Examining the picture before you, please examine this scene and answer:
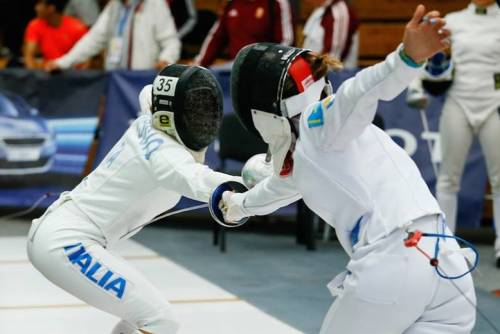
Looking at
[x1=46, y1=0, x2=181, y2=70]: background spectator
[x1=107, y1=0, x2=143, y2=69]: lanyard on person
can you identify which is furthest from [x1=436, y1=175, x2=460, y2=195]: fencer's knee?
[x1=107, y1=0, x2=143, y2=69]: lanyard on person

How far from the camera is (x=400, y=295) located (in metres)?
2.26

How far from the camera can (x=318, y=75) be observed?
253 centimetres

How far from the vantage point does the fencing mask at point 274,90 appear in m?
2.50

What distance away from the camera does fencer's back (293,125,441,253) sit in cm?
231

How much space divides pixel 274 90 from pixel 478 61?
367 cm

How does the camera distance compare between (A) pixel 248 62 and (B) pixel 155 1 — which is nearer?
(A) pixel 248 62

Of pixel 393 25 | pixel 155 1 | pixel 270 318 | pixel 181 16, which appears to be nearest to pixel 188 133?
pixel 270 318

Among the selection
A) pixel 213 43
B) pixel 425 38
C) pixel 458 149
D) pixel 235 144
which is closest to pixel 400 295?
pixel 425 38

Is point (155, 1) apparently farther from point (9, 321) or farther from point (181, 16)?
point (9, 321)

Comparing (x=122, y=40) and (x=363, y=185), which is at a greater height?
(x=363, y=185)

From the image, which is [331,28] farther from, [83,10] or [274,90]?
[274,90]

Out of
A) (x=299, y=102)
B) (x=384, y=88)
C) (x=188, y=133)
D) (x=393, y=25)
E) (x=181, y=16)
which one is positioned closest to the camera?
(x=384, y=88)

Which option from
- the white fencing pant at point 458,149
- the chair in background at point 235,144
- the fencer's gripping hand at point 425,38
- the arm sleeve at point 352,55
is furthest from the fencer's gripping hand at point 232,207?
the arm sleeve at point 352,55

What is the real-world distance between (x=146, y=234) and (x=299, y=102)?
4576 millimetres
